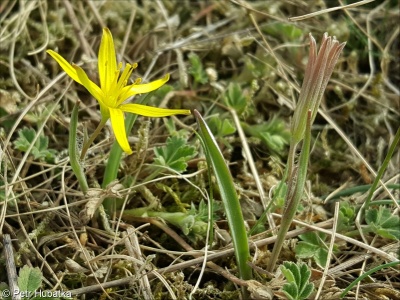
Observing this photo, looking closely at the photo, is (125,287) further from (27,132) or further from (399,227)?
(399,227)

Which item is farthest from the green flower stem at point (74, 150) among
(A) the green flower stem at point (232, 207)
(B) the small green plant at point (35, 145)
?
(A) the green flower stem at point (232, 207)

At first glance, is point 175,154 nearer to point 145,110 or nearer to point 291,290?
point 145,110

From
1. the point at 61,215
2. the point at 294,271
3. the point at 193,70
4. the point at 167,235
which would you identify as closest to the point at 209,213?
the point at 167,235

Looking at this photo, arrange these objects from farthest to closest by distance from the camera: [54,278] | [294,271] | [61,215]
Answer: [61,215]
[54,278]
[294,271]

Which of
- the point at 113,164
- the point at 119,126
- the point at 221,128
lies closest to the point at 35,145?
the point at 113,164

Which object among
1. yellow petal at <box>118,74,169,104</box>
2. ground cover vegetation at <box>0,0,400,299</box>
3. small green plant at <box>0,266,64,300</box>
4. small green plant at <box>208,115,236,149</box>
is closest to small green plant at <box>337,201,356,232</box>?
ground cover vegetation at <box>0,0,400,299</box>
